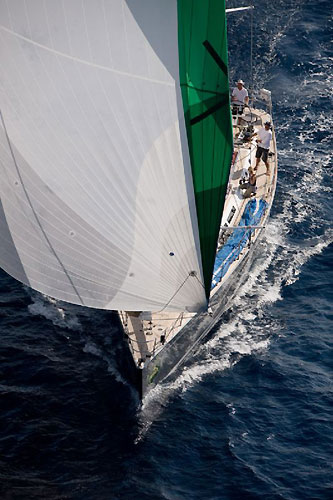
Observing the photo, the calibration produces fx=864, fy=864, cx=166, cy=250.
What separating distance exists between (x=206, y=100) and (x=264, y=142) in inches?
629

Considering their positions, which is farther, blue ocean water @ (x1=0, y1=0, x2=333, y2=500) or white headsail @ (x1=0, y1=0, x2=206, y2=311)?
blue ocean water @ (x1=0, y1=0, x2=333, y2=500)

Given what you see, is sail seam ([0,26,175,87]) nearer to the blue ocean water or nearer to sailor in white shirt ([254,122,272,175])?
the blue ocean water

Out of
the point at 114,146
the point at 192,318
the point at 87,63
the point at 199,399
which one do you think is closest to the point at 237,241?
the point at 192,318

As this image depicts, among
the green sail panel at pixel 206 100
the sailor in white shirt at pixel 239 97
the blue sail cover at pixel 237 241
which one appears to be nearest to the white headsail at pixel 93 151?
the green sail panel at pixel 206 100

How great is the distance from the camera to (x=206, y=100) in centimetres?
2750

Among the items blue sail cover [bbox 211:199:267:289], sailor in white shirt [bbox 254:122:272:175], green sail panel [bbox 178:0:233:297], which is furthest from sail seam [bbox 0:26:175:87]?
sailor in white shirt [bbox 254:122:272:175]

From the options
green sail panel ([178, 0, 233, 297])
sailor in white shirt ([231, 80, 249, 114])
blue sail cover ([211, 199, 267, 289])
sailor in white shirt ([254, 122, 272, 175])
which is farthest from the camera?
sailor in white shirt ([231, 80, 249, 114])

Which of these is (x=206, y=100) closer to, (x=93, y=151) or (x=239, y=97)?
(x=93, y=151)

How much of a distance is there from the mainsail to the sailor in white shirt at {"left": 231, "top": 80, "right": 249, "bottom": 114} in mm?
18676

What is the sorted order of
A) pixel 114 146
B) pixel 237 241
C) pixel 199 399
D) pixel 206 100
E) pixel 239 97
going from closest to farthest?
pixel 206 100
pixel 114 146
pixel 199 399
pixel 237 241
pixel 239 97

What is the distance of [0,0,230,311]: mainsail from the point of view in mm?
26938

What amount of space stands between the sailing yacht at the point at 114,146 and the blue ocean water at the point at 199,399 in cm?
583

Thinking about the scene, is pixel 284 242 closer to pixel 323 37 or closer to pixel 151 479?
pixel 151 479

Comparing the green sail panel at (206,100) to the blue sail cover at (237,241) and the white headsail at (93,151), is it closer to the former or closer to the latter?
the white headsail at (93,151)
